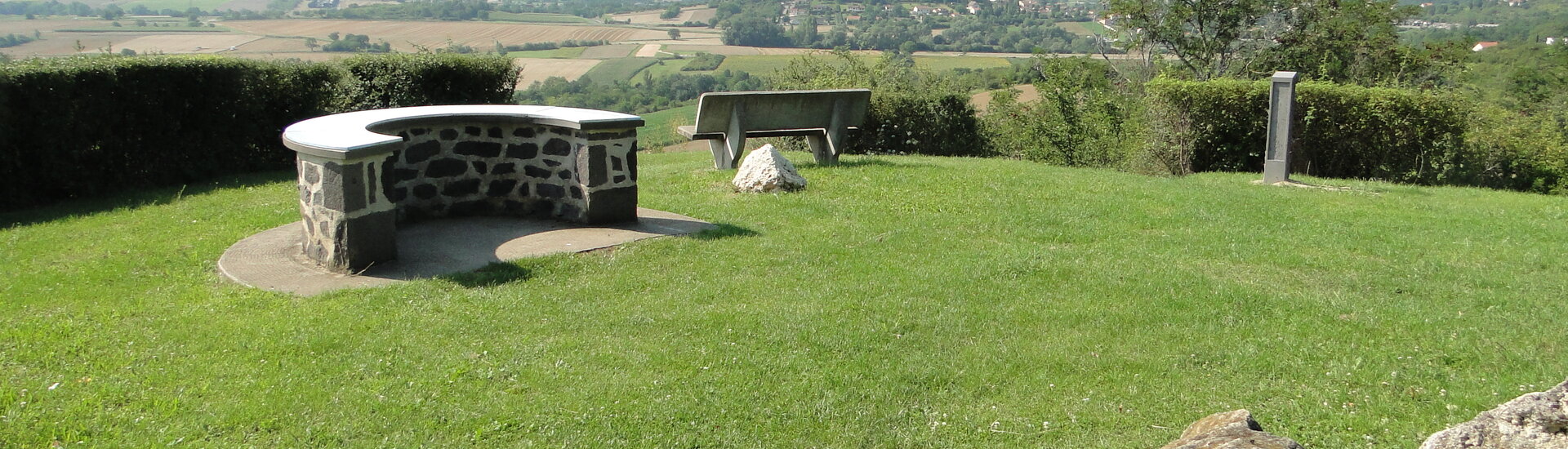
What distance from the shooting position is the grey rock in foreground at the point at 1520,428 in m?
2.41

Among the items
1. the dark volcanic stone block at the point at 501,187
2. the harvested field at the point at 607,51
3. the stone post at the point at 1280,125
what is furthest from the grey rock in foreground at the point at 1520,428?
the harvested field at the point at 607,51

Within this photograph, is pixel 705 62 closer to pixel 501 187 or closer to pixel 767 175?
pixel 767 175

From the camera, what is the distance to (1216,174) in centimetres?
1212

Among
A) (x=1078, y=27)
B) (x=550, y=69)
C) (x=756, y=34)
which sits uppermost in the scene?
(x=1078, y=27)

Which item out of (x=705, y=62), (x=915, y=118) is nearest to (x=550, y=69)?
(x=705, y=62)

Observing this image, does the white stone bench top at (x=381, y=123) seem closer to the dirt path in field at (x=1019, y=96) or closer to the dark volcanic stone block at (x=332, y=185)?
the dark volcanic stone block at (x=332, y=185)

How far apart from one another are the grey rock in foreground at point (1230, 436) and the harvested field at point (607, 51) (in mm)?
37871

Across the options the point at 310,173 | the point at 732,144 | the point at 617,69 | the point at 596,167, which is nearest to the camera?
the point at 310,173

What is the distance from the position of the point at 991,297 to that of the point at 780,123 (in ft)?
17.9

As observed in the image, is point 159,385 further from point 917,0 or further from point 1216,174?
point 917,0

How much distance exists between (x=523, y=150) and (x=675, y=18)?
56930mm

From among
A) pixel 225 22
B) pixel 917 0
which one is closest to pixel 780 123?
pixel 225 22

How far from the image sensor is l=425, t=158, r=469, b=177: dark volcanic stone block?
7684 millimetres

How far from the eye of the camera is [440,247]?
6.84m
